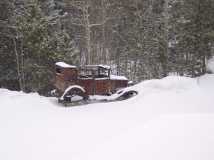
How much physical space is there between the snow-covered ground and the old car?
3.93 ft

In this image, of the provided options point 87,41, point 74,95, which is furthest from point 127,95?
point 87,41

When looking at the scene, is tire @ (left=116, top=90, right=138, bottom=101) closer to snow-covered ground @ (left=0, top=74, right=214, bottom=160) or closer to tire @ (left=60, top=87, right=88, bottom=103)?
snow-covered ground @ (left=0, top=74, right=214, bottom=160)

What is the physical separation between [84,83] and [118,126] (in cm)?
529

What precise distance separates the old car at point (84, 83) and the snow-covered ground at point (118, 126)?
3.93ft

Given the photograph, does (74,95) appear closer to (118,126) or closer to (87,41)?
(118,126)

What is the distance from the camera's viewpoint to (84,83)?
591 inches

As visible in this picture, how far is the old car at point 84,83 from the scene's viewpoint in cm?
1469

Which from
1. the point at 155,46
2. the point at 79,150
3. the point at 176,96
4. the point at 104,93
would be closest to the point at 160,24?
the point at 155,46

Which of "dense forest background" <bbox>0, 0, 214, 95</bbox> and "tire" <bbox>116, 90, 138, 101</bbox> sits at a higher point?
"dense forest background" <bbox>0, 0, 214, 95</bbox>

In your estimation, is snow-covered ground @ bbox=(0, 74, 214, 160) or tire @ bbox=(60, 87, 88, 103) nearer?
snow-covered ground @ bbox=(0, 74, 214, 160)

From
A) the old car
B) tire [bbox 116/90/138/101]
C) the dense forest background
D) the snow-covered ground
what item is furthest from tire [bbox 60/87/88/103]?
the dense forest background

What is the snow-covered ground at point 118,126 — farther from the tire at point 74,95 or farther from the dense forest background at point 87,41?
the dense forest background at point 87,41

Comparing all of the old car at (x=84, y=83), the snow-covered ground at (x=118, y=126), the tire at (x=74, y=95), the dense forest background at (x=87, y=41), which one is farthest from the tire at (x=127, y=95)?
the dense forest background at (x=87, y=41)

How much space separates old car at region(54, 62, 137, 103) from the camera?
14688 mm
